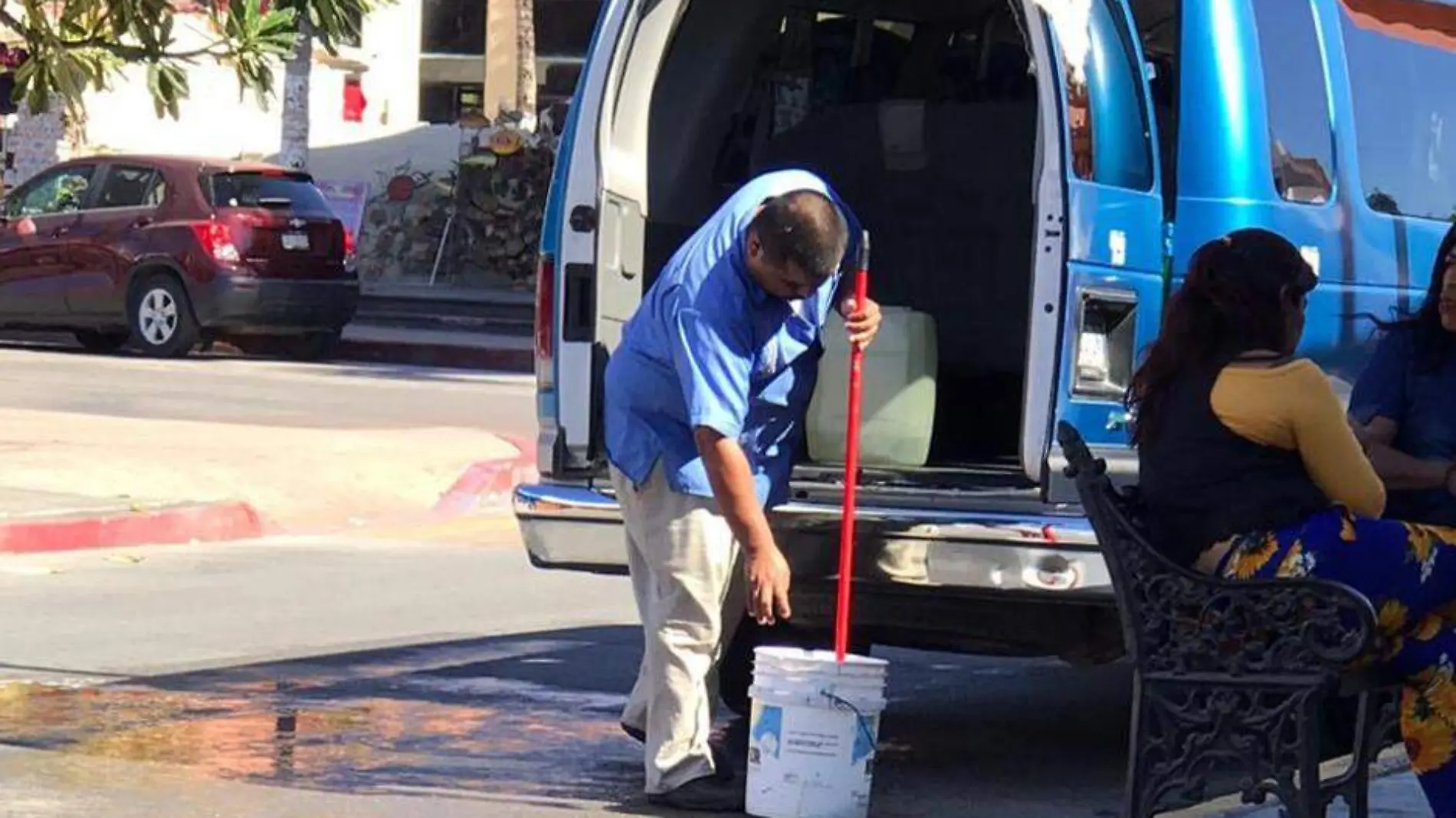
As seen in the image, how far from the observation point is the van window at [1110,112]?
21.7 feet

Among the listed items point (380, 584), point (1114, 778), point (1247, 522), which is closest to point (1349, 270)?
point (1114, 778)

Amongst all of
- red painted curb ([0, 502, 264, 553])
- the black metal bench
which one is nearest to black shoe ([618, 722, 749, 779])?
the black metal bench

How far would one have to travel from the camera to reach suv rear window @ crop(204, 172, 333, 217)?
22.8 meters

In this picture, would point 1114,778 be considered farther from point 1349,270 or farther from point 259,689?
point 259,689

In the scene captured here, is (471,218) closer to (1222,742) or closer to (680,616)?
(680,616)

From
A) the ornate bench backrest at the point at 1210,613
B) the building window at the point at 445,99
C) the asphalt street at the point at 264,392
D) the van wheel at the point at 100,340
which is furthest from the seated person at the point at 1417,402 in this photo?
the building window at the point at 445,99

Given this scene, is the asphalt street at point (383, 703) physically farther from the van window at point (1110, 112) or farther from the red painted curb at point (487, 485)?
the red painted curb at point (487, 485)

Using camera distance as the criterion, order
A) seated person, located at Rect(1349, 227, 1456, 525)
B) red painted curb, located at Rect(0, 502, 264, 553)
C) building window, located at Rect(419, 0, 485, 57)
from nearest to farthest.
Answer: seated person, located at Rect(1349, 227, 1456, 525) < red painted curb, located at Rect(0, 502, 264, 553) < building window, located at Rect(419, 0, 485, 57)

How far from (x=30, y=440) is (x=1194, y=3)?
936 cm

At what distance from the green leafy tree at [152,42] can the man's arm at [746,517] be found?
3.89 metres

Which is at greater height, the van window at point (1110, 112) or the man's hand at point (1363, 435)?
the van window at point (1110, 112)

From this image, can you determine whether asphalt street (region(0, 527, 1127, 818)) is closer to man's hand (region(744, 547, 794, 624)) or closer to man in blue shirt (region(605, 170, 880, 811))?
man in blue shirt (region(605, 170, 880, 811))

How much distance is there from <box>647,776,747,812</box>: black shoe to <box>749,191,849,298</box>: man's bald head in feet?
4.15

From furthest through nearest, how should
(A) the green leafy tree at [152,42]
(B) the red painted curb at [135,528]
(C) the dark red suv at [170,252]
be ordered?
(C) the dark red suv at [170,252], (B) the red painted curb at [135,528], (A) the green leafy tree at [152,42]
